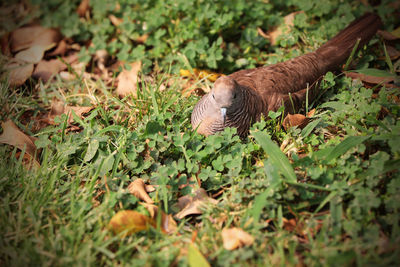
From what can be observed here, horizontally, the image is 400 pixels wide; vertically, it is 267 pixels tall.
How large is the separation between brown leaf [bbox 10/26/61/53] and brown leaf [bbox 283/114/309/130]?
3316 millimetres

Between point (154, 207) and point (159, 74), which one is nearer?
point (154, 207)

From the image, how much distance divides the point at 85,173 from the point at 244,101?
149 centimetres

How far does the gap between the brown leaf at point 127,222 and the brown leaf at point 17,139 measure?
1241 mm

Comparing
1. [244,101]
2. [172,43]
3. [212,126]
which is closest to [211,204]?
[212,126]

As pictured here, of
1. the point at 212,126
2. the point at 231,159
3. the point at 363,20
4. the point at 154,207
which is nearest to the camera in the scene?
the point at 154,207

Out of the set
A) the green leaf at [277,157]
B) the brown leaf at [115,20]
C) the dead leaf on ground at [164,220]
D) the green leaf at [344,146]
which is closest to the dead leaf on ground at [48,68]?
the brown leaf at [115,20]

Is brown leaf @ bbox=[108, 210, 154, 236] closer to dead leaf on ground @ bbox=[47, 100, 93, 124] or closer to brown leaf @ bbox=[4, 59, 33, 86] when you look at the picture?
dead leaf on ground @ bbox=[47, 100, 93, 124]

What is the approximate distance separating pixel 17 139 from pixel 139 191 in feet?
4.38

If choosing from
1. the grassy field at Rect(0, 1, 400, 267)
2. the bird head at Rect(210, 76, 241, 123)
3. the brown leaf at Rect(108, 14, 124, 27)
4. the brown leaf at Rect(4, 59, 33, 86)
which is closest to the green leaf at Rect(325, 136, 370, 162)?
the grassy field at Rect(0, 1, 400, 267)

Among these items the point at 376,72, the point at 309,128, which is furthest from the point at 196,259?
the point at 376,72

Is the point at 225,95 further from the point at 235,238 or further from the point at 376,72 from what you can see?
the point at 376,72

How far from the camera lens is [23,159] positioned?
9.69 feet

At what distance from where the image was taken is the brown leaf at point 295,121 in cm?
301

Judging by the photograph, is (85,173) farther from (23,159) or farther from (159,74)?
(159,74)
